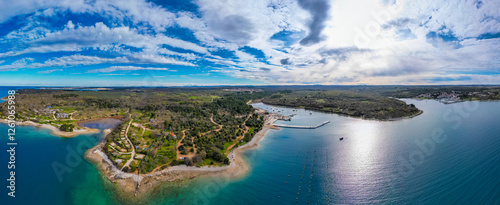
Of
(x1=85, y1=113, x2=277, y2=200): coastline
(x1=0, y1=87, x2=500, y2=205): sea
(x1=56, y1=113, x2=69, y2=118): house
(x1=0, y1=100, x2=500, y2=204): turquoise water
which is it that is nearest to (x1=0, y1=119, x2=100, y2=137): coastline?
(x1=0, y1=87, x2=500, y2=205): sea

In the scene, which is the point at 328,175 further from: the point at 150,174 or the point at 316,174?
the point at 150,174

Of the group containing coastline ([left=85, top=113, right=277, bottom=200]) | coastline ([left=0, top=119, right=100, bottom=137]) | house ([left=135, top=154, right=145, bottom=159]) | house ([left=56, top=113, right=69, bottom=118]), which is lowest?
coastline ([left=85, top=113, right=277, bottom=200])

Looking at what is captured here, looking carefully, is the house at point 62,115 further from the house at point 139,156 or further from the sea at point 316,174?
the house at point 139,156

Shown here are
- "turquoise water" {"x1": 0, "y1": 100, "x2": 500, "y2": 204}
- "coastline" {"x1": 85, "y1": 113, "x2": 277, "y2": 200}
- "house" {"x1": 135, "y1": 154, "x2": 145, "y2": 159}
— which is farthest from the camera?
"house" {"x1": 135, "y1": 154, "x2": 145, "y2": 159}

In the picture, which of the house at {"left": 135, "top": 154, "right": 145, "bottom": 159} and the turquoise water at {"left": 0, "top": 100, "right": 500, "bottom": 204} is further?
the house at {"left": 135, "top": 154, "right": 145, "bottom": 159}

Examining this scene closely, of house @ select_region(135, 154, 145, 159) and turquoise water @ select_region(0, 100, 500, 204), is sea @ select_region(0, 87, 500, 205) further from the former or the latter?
house @ select_region(135, 154, 145, 159)

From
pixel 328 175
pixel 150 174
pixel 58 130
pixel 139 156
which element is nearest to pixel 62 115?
pixel 58 130

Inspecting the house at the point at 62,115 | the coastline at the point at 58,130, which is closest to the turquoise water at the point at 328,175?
the coastline at the point at 58,130

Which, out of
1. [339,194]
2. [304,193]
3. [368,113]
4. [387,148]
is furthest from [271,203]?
[368,113]
